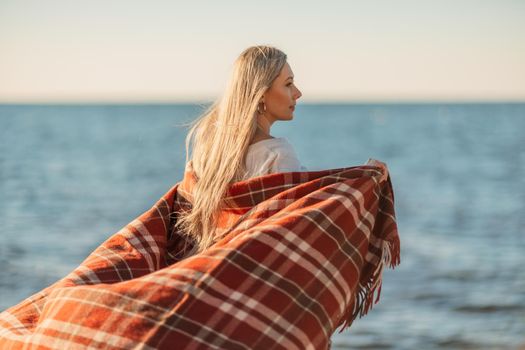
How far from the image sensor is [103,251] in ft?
11.9

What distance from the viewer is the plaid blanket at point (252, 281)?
2984 mm

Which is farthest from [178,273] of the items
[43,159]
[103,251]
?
[43,159]

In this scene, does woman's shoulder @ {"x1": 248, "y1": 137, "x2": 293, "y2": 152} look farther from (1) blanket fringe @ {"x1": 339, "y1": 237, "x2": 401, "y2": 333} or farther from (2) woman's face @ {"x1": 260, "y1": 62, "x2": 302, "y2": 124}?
(1) blanket fringe @ {"x1": 339, "y1": 237, "x2": 401, "y2": 333}

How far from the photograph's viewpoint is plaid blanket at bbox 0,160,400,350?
2.98 metres

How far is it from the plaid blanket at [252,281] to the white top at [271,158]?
85 mm

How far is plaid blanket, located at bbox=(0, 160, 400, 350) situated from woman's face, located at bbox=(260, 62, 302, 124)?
0.35 m

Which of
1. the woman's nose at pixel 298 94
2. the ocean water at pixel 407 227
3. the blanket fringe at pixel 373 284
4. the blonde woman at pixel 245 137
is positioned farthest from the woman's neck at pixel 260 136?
the blanket fringe at pixel 373 284

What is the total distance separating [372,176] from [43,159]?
82.8ft

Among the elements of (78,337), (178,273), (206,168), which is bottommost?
(78,337)

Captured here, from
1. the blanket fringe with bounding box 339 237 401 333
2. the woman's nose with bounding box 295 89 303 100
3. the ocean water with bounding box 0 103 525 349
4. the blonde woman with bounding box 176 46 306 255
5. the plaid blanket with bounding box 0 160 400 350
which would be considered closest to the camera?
the plaid blanket with bounding box 0 160 400 350

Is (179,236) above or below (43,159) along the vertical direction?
above

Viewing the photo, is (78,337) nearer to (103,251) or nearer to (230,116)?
(103,251)

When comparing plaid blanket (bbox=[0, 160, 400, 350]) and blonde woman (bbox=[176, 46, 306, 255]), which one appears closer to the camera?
plaid blanket (bbox=[0, 160, 400, 350])

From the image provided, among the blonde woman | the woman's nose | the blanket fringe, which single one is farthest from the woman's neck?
the blanket fringe
